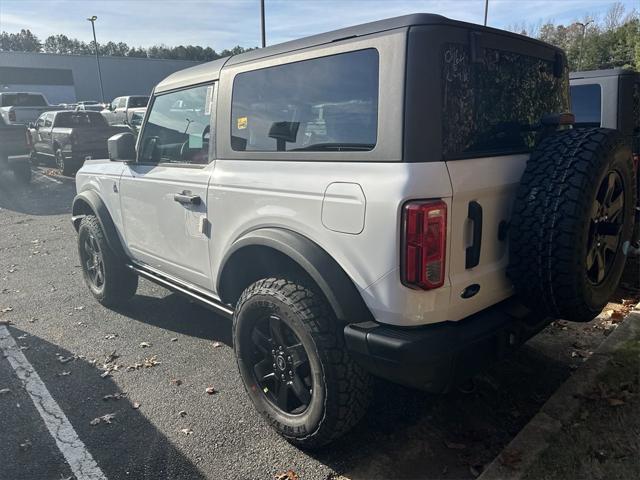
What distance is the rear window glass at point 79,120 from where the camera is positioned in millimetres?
14117

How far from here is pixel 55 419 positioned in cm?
314

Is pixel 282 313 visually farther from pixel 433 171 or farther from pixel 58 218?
pixel 58 218

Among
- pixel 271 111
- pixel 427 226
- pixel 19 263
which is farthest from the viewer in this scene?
pixel 19 263

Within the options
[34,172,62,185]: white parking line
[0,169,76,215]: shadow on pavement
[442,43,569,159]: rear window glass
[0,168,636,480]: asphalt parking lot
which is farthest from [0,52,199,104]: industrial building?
[442,43,569,159]: rear window glass

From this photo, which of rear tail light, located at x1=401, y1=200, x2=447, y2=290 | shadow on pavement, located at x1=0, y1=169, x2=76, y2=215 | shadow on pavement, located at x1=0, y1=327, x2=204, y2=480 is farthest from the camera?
shadow on pavement, located at x1=0, y1=169, x2=76, y2=215

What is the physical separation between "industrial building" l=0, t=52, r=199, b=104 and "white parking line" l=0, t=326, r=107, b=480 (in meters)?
50.2

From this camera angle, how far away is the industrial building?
49281 mm

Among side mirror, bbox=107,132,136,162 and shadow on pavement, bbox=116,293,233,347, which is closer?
side mirror, bbox=107,132,136,162

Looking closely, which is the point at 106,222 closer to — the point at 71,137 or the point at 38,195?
the point at 38,195

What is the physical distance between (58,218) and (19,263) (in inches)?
116

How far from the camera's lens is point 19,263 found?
6.64 meters

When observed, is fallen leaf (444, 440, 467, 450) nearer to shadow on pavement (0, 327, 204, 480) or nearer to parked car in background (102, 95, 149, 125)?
shadow on pavement (0, 327, 204, 480)

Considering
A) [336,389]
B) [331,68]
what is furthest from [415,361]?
[331,68]

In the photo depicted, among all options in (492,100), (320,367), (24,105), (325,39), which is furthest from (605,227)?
(24,105)
